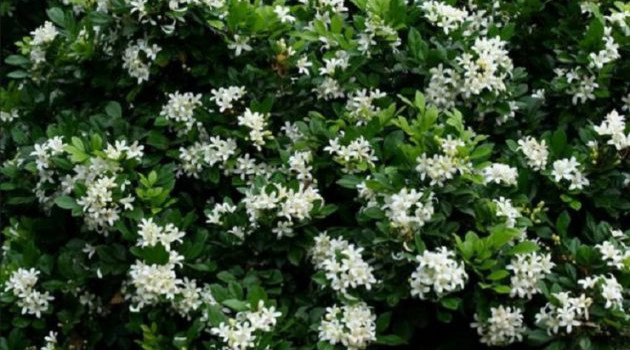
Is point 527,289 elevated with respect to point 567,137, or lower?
lower

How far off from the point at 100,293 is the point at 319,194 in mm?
894

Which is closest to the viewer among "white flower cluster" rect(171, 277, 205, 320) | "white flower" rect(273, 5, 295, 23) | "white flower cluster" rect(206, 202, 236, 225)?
"white flower cluster" rect(171, 277, 205, 320)

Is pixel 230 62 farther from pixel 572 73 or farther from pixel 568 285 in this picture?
pixel 568 285

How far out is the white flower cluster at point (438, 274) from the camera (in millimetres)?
2762

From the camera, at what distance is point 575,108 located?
3441 mm

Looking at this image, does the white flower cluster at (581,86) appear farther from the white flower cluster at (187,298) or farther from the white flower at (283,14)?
the white flower cluster at (187,298)

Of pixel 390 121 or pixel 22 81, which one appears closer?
pixel 390 121

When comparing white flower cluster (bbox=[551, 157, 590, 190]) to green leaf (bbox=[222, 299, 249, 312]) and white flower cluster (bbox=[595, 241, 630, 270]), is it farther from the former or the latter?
green leaf (bbox=[222, 299, 249, 312])

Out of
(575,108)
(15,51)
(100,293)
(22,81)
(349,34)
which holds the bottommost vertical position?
(100,293)

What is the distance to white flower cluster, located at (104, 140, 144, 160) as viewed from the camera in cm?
Result: 327

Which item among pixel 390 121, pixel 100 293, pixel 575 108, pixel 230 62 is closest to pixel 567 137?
pixel 575 108

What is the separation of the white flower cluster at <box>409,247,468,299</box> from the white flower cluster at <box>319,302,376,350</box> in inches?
6.3

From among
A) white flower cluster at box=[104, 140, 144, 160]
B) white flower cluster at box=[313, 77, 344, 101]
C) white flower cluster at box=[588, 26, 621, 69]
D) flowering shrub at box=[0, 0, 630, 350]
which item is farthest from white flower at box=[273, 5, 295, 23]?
white flower cluster at box=[588, 26, 621, 69]

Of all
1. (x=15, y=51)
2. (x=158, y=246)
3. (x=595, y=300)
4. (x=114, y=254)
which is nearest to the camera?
(x=595, y=300)
